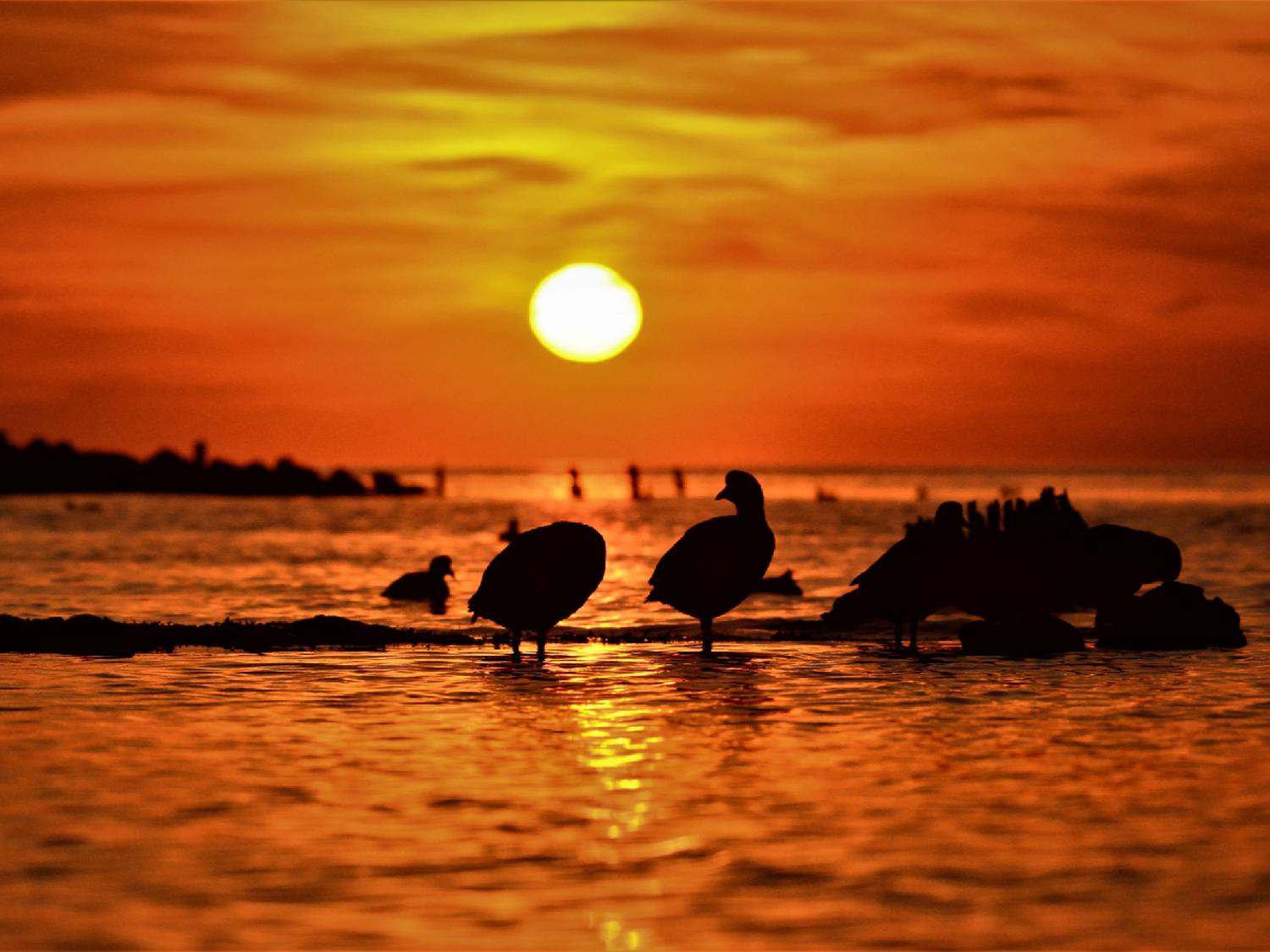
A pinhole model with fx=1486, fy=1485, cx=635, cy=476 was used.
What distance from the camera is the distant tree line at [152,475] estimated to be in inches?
4724

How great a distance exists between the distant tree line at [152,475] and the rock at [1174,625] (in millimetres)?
112379

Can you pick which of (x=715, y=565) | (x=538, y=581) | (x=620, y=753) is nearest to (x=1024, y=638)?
(x=715, y=565)

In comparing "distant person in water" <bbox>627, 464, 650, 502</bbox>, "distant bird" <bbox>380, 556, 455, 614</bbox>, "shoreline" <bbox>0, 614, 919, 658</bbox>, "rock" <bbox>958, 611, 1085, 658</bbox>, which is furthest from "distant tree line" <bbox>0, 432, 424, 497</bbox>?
"rock" <bbox>958, 611, 1085, 658</bbox>

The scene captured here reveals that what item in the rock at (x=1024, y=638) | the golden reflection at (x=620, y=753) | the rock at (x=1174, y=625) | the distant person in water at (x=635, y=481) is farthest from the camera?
the distant person in water at (x=635, y=481)

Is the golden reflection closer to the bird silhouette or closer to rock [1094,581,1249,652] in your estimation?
the bird silhouette

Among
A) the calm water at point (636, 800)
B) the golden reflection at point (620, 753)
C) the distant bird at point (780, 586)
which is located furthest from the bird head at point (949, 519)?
the distant bird at point (780, 586)

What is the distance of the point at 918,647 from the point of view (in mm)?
19016

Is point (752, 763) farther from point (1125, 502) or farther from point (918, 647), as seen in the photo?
point (1125, 502)

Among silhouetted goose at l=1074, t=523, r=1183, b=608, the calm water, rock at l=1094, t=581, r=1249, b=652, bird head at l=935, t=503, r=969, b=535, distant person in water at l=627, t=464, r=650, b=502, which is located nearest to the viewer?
the calm water

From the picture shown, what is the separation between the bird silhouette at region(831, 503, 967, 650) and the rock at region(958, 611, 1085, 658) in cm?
64

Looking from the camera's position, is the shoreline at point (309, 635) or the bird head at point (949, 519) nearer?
the shoreline at point (309, 635)

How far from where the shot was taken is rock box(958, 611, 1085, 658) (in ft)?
57.6

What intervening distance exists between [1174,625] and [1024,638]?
7.56ft

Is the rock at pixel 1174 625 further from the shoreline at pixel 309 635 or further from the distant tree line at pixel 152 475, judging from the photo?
the distant tree line at pixel 152 475
